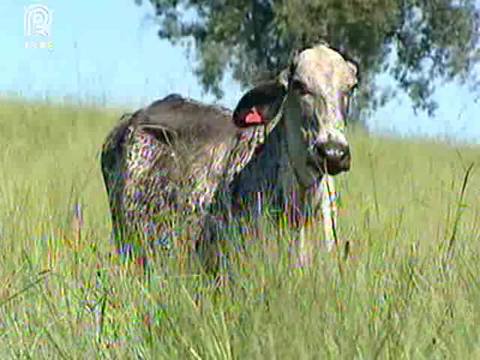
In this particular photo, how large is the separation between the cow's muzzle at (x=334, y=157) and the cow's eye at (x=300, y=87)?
0.49m

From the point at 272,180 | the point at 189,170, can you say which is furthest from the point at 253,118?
the point at 189,170

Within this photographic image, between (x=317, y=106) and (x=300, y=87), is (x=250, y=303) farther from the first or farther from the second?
(x=300, y=87)

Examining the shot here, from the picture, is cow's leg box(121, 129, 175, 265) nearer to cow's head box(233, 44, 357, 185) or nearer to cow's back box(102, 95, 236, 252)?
cow's back box(102, 95, 236, 252)

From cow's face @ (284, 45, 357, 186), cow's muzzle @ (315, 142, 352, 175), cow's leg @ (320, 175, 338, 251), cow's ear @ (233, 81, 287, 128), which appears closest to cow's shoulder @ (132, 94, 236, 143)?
cow's ear @ (233, 81, 287, 128)

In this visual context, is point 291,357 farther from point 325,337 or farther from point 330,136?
point 330,136

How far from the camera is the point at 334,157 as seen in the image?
4.21 metres

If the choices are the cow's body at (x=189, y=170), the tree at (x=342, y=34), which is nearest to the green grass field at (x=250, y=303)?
the cow's body at (x=189, y=170)

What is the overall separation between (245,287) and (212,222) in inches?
77.1

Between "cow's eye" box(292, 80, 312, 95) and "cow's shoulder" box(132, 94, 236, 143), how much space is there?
101cm

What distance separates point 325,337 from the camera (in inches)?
102

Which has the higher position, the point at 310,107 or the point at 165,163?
the point at 310,107

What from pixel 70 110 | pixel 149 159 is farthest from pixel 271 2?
pixel 149 159

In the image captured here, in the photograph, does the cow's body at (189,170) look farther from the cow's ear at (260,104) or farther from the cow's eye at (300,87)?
the cow's eye at (300,87)

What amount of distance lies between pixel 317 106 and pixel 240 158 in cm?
84
